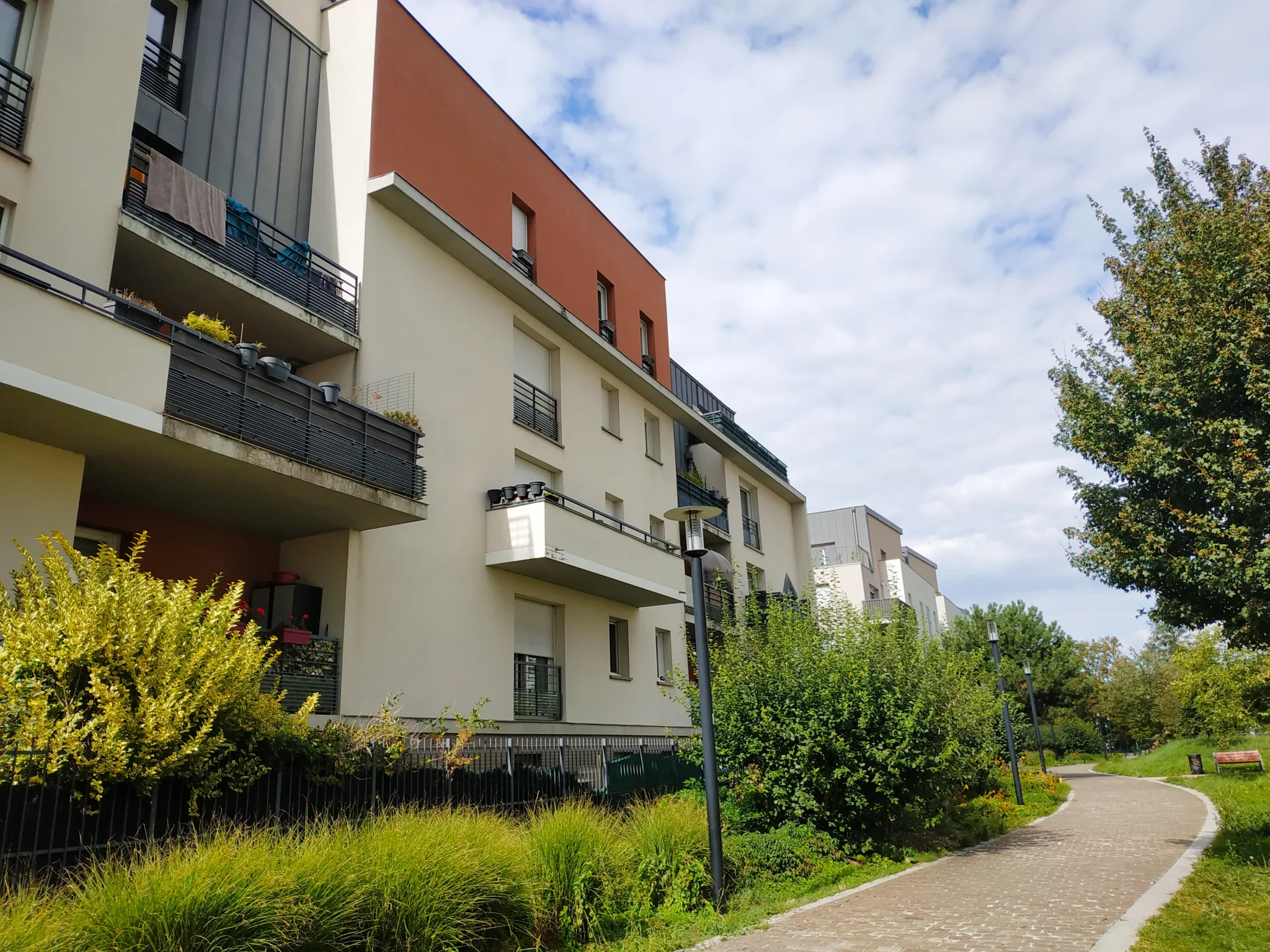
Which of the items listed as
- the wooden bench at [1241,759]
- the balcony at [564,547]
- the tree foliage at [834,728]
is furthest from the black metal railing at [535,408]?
the wooden bench at [1241,759]

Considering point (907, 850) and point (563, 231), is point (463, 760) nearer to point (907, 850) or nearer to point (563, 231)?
point (907, 850)

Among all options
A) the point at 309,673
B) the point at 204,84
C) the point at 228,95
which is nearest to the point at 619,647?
the point at 309,673

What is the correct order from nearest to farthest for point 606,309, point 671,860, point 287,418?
point 671,860 → point 287,418 → point 606,309

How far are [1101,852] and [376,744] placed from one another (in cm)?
1071

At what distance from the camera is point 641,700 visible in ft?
63.9

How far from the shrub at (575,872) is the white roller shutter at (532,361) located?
11.0 metres

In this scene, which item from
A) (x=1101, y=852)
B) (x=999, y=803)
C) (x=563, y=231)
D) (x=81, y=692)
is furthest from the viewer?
(x=563, y=231)

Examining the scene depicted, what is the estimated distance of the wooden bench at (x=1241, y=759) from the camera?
2694 cm

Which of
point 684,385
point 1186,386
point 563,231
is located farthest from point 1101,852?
point 684,385

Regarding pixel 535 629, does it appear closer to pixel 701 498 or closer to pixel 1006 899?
pixel 1006 899

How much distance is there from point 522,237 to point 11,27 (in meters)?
9.91

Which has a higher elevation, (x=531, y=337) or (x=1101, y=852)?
(x=531, y=337)

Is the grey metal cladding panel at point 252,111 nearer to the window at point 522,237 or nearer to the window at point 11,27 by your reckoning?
the window at point 11,27

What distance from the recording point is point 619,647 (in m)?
19.6
